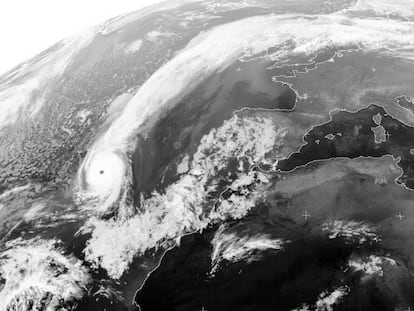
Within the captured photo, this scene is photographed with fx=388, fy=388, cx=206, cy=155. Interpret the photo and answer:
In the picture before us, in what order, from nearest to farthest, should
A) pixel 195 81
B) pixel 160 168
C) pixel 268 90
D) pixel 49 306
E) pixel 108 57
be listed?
pixel 49 306
pixel 160 168
pixel 268 90
pixel 195 81
pixel 108 57

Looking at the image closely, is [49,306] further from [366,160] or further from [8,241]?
[366,160]

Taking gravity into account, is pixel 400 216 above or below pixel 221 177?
below

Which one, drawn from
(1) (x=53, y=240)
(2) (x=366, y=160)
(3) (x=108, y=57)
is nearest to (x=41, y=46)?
(3) (x=108, y=57)

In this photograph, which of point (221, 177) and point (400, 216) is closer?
point (400, 216)

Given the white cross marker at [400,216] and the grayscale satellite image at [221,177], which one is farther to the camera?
the white cross marker at [400,216]

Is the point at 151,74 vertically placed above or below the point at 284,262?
above

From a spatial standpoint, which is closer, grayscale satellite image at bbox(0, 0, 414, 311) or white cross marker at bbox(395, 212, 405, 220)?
grayscale satellite image at bbox(0, 0, 414, 311)

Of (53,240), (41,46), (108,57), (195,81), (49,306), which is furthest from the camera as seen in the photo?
(41,46)

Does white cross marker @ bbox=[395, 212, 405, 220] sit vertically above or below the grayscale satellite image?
below

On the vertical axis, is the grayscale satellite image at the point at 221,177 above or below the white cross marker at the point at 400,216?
above

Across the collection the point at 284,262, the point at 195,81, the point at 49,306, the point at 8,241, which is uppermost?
the point at 195,81

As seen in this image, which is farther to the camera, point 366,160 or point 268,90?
point 268,90
